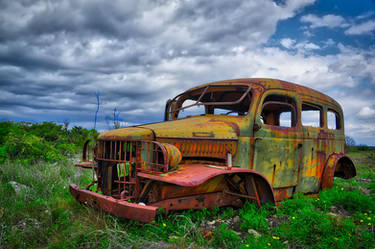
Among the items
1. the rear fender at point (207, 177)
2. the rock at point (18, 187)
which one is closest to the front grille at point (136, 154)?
the rear fender at point (207, 177)

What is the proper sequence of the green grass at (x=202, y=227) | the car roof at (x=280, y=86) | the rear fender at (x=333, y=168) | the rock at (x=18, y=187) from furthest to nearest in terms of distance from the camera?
the rock at (x=18, y=187), the rear fender at (x=333, y=168), the car roof at (x=280, y=86), the green grass at (x=202, y=227)

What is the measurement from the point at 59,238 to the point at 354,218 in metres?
3.98

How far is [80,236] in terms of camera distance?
3002 millimetres

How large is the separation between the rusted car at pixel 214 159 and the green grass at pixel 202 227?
20 cm

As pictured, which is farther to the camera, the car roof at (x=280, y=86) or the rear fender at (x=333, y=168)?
the rear fender at (x=333, y=168)

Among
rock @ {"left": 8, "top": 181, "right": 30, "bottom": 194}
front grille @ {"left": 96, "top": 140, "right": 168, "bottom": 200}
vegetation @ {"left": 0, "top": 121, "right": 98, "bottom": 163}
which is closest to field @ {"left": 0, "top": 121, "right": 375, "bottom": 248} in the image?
front grille @ {"left": 96, "top": 140, "right": 168, "bottom": 200}

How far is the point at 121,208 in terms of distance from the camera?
9.45 ft

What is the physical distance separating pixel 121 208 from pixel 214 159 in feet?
4.76

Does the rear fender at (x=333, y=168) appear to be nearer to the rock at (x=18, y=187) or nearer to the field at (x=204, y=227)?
the field at (x=204, y=227)

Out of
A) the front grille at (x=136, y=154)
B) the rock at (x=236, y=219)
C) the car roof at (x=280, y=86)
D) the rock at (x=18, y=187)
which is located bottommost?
the rock at (x=236, y=219)

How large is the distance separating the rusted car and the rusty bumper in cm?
1

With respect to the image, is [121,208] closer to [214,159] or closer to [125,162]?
[125,162]

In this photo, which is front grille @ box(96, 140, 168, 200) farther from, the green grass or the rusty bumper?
the green grass

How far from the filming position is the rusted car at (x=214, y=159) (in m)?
3.13
